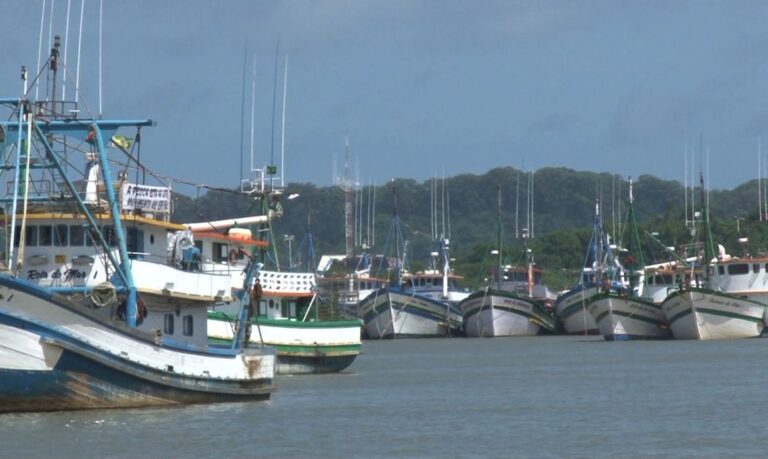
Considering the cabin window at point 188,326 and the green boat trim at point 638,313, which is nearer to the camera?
the cabin window at point 188,326

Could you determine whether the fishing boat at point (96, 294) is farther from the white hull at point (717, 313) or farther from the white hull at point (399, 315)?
the white hull at point (399, 315)

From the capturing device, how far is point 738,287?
80.8m

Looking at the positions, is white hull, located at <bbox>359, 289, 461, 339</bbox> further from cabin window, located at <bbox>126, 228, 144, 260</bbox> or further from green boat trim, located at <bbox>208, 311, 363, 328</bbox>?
cabin window, located at <bbox>126, 228, 144, 260</bbox>

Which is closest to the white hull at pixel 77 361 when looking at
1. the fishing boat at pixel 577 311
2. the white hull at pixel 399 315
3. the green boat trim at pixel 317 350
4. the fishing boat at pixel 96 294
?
the fishing boat at pixel 96 294

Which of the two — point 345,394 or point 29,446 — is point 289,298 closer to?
point 345,394

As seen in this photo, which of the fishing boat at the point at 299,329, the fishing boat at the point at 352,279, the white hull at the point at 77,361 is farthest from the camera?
the fishing boat at the point at 352,279

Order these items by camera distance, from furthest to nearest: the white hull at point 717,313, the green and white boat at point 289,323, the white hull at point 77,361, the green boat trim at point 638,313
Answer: the green boat trim at point 638,313
the white hull at point 717,313
the green and white boat at point 289,323
the white hull at point 77,361

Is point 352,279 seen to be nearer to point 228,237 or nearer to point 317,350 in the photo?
point 317,350

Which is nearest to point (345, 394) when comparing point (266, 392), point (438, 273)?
point (266, 392)

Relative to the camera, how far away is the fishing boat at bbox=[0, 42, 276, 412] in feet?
103

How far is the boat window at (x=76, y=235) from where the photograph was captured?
113ft

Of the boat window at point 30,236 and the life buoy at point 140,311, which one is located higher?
the boat window at point 30,236

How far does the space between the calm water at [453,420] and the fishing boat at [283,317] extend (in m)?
0.71

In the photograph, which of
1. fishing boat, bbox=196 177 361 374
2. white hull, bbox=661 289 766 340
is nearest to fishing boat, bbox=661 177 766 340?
white hull, bbox=661 289 766 340
